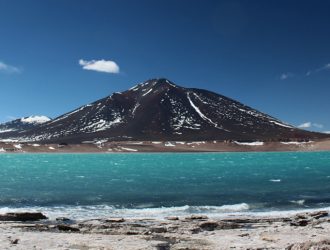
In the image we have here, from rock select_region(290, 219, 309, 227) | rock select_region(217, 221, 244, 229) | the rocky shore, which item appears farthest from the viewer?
rock select_region(290, 219, 309, 227)

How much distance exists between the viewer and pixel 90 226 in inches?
779

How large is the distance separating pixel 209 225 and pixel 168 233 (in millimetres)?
2691

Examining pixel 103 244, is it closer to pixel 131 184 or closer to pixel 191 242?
pixel 191 242

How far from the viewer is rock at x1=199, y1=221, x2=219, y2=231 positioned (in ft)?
63.9

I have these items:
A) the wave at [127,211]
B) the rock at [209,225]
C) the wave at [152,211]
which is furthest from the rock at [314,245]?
the wave at [127,211]

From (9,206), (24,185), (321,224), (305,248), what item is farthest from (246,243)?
(24,185)

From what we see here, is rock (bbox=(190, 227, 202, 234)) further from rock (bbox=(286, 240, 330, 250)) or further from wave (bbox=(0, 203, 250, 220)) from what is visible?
rock (bbox=(286, 240, 330, 250))

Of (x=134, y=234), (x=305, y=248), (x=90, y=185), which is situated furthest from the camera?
(x=90, y=185)

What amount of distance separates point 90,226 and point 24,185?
1031 inches

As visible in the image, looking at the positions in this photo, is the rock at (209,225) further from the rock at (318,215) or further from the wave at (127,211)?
the rock at (318,215)

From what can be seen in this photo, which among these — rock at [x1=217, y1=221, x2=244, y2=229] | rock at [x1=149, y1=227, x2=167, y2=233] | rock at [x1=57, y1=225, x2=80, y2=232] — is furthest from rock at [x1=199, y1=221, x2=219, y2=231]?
rock at [x1=57, y1=225, x2=80, y2=232]

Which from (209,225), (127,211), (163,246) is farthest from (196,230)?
(127,211)

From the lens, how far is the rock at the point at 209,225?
19.5 metres

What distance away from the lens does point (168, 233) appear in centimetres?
1791
